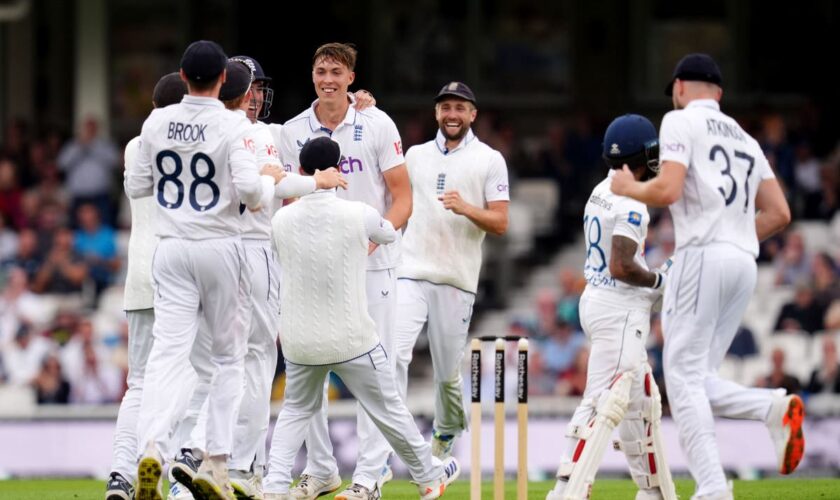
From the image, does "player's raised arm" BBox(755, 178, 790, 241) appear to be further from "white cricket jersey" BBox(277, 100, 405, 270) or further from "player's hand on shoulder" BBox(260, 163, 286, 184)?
"player's hand on shoulder" BBox(260, 163, 286, 184)

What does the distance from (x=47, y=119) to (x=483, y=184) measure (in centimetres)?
1326

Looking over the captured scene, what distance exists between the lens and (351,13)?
23062 millimetres

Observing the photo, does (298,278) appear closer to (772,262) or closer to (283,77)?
(772,262)

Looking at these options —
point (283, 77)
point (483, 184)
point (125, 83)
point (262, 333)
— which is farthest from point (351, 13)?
point (262, 333)

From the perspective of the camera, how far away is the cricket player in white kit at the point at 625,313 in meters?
9.19

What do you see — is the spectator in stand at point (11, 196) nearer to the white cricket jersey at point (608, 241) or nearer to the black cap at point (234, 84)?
the black cap at point (234, 84)

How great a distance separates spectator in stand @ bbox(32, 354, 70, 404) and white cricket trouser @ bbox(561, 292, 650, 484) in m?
8.66

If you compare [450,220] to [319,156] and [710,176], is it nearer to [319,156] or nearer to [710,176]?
[319,156]

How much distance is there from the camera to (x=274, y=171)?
Answer: 29.9 ft

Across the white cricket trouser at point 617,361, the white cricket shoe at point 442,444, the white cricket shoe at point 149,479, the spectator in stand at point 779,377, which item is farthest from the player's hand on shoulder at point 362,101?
the spectator in stand at point 779,377

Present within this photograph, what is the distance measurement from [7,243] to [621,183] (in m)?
12.7

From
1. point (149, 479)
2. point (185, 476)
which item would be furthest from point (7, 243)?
point (149, 479)

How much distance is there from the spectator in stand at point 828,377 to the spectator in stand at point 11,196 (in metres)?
9.89

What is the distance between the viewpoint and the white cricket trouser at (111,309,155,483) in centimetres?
912
